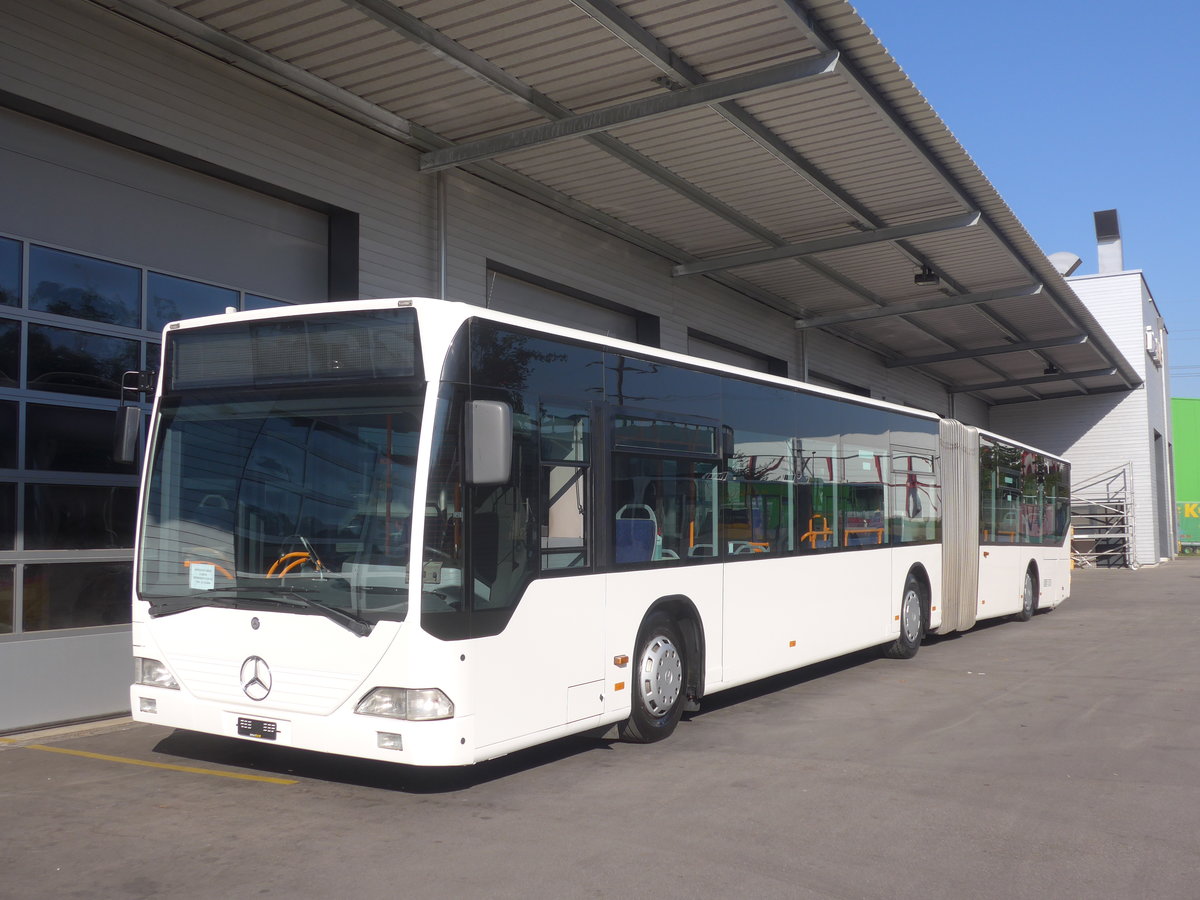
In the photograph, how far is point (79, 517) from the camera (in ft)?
32.1

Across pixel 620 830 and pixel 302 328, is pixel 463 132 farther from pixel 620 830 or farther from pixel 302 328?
pixel 620 830

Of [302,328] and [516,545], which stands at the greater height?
[302,328]

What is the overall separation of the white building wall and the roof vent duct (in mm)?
3036

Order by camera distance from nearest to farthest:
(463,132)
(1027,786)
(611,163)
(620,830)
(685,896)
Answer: (685,896), (620,830), (1027,786), (463,132), (611,163)

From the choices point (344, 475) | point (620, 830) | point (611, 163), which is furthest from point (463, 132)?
point (620, 830)

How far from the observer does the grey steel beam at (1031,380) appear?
3325 centimetres

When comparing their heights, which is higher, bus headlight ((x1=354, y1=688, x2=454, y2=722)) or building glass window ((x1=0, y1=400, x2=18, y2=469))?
building glass window ((x1=0, y1=400, x2=18, y2=469))

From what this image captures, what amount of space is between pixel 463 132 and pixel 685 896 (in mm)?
9610

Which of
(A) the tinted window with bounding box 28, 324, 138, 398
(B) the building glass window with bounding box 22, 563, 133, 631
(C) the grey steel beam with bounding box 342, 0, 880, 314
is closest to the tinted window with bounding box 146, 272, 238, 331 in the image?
(A) the tinted window with bounding box 28, 324, 138, 398

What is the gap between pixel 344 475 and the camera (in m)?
6.60

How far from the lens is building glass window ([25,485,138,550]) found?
9430 mm

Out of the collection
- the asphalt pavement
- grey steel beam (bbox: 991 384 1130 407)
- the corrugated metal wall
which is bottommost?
the asphalt pavement

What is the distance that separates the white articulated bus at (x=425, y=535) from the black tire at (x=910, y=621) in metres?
4.74

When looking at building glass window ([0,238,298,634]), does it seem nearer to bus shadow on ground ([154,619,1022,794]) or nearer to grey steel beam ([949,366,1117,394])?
bus shadow on ground ([154,619,1022,794])
